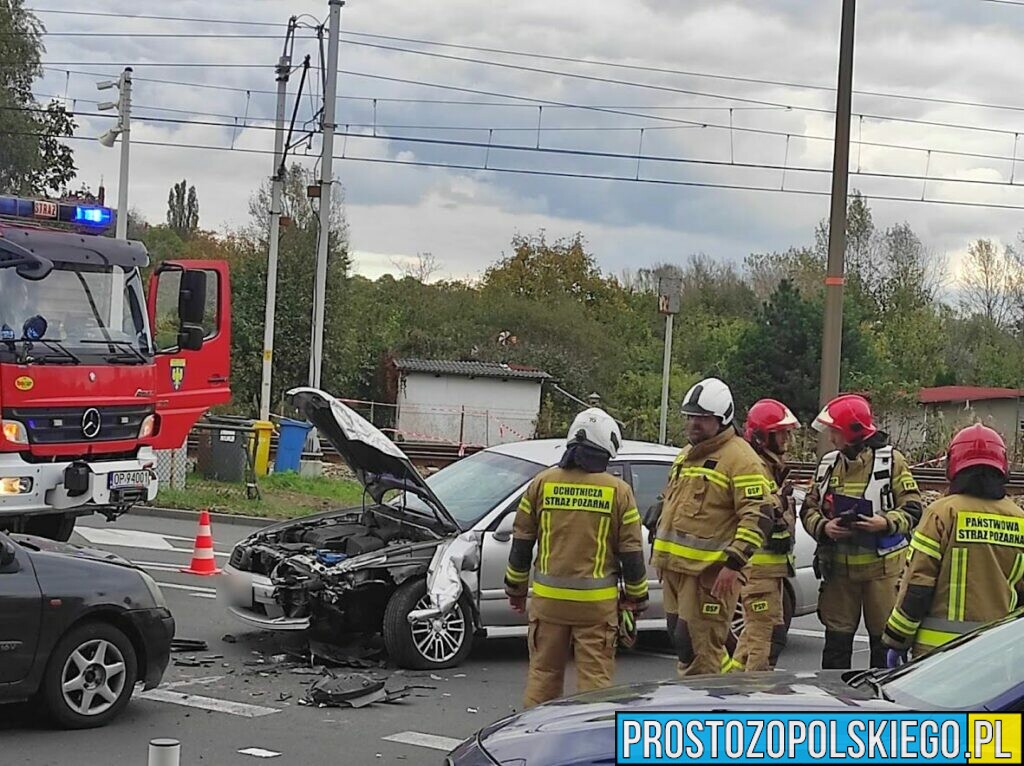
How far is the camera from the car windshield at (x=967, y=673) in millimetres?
3977

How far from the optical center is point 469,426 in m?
45.2

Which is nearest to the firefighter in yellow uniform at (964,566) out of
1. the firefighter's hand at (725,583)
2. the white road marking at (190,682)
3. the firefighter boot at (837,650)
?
the firefighter's hand at (725,583)

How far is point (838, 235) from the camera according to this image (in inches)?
582

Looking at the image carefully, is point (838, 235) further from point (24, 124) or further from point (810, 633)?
point (24, 124)

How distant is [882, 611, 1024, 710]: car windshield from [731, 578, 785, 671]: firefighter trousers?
8.62 feet

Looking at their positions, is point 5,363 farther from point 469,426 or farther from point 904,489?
point 469,426

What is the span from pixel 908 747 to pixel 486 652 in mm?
6493

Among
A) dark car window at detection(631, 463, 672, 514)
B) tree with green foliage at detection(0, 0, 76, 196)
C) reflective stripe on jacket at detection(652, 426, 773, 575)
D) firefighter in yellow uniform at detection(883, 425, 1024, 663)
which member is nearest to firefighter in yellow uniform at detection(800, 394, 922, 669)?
reflective stripe on jacket at detection(652, 426, 773, 575)

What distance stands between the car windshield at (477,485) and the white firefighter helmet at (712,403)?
2636mm

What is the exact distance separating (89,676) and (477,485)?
11.1ft

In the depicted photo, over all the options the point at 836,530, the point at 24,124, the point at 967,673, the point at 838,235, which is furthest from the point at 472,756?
the point at 24,124

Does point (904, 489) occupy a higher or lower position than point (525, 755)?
higher

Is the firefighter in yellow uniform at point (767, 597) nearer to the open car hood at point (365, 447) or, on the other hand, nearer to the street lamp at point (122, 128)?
the open car hood at point (365, 447)

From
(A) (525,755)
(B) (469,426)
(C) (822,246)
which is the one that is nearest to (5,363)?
(A) (525,755)
